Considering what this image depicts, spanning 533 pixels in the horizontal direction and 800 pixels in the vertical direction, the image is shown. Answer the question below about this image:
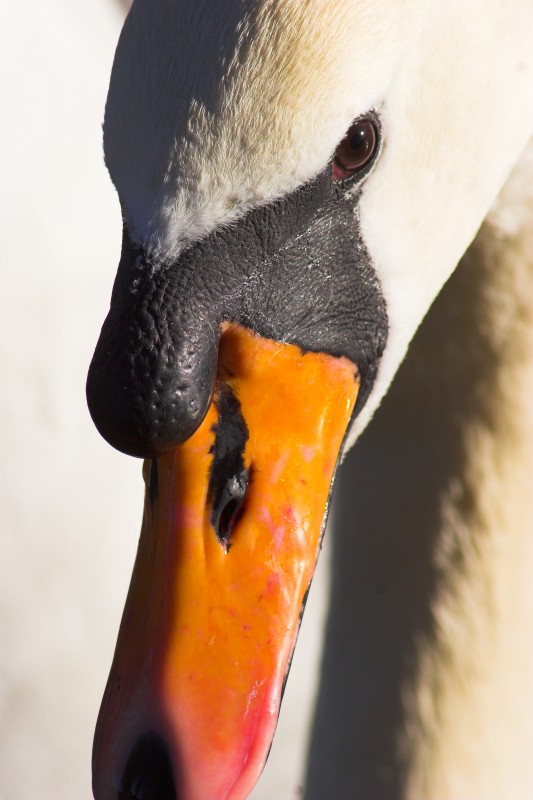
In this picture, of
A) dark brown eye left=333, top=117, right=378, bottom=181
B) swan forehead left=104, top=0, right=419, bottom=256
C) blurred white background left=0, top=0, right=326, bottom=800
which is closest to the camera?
swan forehead left=104, top=0, right=419, bottom=256

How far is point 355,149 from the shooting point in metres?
1.22

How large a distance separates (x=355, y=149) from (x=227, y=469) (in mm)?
336

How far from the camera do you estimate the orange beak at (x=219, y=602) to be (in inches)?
48.0

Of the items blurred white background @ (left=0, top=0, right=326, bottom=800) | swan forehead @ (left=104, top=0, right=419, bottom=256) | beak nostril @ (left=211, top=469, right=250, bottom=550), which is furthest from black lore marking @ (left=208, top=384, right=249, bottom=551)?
blurred white background @ (left=0, top=0, right=326, bottom=800)

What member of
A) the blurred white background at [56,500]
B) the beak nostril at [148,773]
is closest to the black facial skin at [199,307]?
the beak nostril at [148,773]

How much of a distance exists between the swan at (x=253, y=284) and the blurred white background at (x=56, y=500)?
974 millimetres

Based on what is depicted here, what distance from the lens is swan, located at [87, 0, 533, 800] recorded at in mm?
1097

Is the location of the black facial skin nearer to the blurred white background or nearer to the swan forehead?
the swan forehead

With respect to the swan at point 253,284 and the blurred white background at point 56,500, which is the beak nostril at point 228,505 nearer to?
the swan at point 253,284

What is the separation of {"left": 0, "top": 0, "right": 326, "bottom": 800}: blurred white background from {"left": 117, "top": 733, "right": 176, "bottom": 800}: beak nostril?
3.61ft

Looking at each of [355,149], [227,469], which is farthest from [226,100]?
[227,469]

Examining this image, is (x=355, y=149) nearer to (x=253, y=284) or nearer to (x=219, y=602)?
(x=253, y=284)

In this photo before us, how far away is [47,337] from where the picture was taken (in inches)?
92.0

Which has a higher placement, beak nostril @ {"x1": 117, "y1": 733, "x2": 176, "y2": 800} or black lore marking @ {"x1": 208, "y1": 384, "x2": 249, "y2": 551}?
black lore marking @ {"x1": 208, "y1": 384, "x2": 249, "y2": 551}
